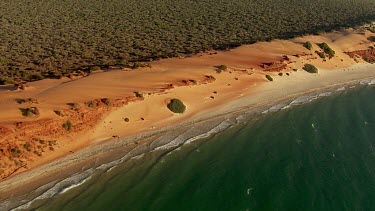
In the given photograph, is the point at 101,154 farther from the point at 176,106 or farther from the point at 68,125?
the point at 176,106

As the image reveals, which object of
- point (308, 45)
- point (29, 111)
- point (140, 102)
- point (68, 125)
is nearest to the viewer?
point (29, 111)

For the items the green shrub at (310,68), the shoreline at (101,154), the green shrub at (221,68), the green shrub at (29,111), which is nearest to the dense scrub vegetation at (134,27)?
the green shrub at (221,68)

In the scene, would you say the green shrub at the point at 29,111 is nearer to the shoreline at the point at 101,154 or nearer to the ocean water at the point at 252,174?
the shoreline at the point at 101,154

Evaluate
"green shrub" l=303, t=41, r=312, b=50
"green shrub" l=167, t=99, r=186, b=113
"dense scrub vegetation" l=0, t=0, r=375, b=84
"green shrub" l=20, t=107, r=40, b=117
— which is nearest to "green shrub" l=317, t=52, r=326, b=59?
"green shrub" l=303, t=41, r=312, b=50

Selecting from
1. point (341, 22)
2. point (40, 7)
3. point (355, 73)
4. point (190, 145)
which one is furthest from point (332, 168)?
point (40, 7)

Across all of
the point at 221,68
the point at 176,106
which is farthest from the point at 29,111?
the point at 221,68

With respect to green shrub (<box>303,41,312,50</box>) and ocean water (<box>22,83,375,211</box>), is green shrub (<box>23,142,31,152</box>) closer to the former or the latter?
ocean water (<box>22,83,375,211</box>)
